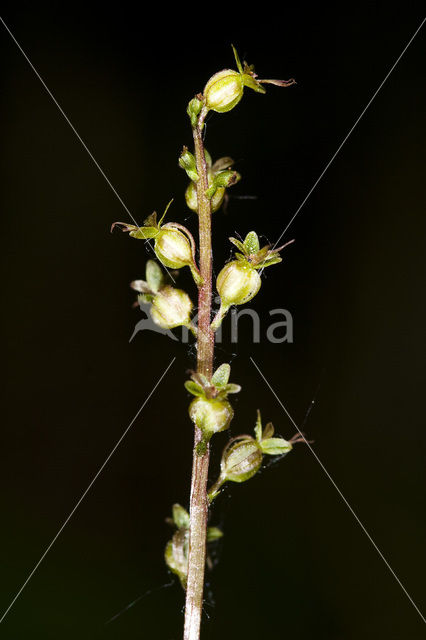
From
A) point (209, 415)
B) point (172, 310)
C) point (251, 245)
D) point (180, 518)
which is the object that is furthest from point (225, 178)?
point (180, 518)

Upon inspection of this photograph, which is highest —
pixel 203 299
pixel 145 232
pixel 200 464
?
pixel 145 232

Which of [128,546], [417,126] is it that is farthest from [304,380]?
[417,126]

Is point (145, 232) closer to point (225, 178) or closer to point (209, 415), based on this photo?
point (225, 178)

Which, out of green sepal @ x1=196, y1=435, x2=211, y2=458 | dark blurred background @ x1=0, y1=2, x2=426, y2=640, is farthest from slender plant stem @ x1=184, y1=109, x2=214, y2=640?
dark blurred background @ x1=0, y1=2, x2=426, y2=640

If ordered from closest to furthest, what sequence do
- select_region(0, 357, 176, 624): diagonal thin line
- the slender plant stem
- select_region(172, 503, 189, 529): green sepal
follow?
1. the slender plant stem
2. select_region(172, 503, 189, 529): green sepal
3. select_region(0, 357, 176, 624): diagonal thin line

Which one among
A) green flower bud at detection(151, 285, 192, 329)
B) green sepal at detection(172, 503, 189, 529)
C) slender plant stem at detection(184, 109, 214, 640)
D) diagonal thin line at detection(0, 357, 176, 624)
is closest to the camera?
slender plant stem at detection(184, 109, 214, 640)

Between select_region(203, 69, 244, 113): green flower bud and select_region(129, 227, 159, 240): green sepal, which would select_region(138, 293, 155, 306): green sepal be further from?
select_region(203, 69, 244, 113): green flower bud

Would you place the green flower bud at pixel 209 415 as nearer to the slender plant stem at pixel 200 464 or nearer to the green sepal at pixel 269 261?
the slender plant stem at pixel 200 464
